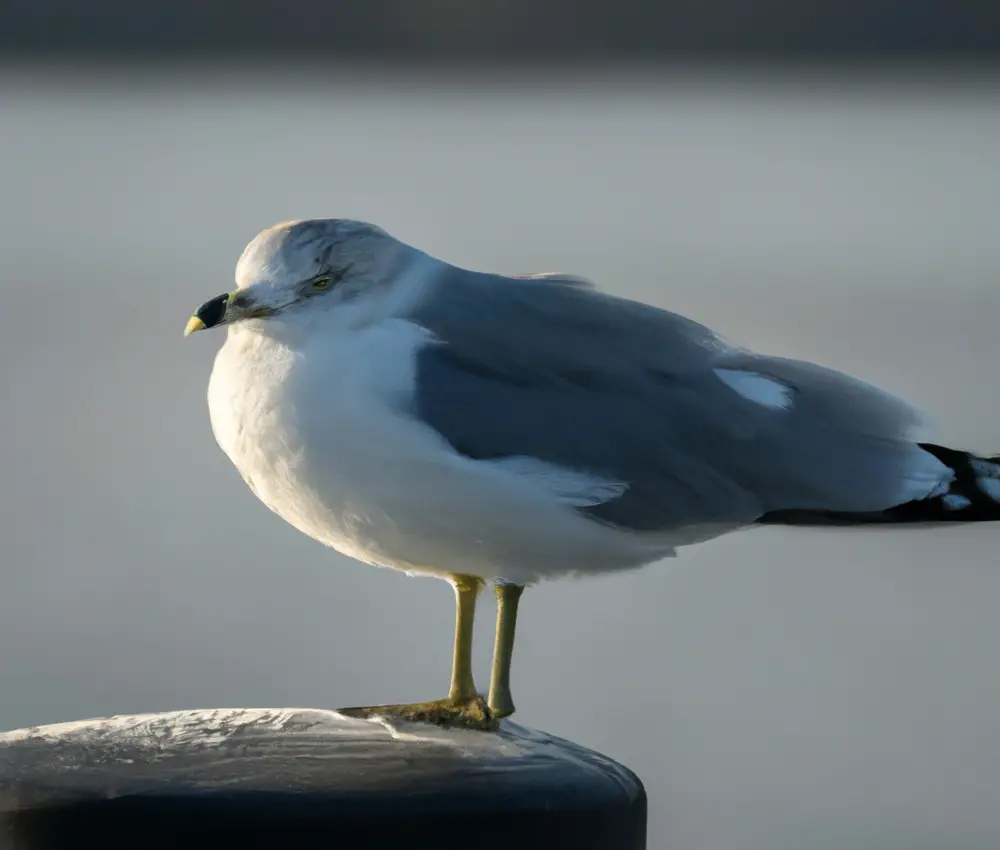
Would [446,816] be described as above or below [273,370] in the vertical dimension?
below

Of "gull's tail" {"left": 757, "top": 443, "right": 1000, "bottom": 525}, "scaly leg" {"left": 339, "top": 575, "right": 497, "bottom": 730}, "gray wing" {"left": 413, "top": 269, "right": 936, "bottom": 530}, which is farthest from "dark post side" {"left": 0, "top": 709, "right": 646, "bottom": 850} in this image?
"gull's tail" {"left": 757, "top": 443, "right": 1000, "bottom": 525}

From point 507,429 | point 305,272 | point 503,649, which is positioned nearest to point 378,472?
point 507,429

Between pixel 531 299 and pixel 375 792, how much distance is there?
2.58 feet

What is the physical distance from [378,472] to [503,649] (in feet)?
1.37

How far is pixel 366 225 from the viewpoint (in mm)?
2400

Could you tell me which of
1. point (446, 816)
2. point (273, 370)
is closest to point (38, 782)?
point (446, 816)

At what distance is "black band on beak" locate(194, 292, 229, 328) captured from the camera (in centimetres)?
229

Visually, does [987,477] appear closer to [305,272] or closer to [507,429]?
[507,429]

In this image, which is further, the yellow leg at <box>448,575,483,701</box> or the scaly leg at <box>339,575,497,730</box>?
the yellow leg at <box>448,575,483,701</box>

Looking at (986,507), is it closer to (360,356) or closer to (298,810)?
(360,356)

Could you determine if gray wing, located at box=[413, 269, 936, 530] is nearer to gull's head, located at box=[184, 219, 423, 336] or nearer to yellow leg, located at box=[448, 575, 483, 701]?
gull's head, located at box=[184, 219, 423, 336]

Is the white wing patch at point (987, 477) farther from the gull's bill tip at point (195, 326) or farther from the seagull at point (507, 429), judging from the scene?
the gull's bill tip at point (195, 326)

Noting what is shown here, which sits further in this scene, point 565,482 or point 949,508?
point 949,508

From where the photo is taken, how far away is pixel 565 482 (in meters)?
2.31
